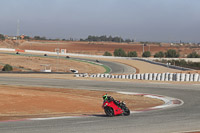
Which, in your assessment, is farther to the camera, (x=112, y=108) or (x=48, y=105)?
(x=48, y=105)

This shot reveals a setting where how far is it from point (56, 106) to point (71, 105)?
1.05 m

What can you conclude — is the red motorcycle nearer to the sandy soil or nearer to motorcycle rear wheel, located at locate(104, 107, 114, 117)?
motorcycle rear wheel, located at locate(104, 107, 114, 117)

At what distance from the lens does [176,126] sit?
46.5 ft

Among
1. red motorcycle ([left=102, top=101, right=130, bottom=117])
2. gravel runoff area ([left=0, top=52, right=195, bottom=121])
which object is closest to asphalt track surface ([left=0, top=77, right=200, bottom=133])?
red motorcycle ([left=102, top=101, right=130, bottom=117])

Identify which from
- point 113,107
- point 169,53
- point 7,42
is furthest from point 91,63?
point 7,42

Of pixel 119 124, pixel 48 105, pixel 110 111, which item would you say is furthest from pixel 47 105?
pixel 119 124

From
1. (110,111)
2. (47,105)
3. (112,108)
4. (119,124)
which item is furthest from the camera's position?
(47,105)

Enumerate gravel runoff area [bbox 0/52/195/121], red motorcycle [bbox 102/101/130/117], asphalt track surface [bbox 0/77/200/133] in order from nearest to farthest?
asphalt track surface [bbox 0/77/200/133]
red motorcycle [bbox 102/101/130/117]
gravel runoff area [bbox 0/52/195/121]

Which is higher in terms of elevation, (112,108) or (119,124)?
(112,108)

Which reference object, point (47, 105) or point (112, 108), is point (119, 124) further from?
point (47, 105)

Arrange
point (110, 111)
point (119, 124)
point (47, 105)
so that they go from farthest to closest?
point (47, 105)
point (110, 111)
point (119, 124)

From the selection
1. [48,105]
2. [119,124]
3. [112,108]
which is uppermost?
[112,108]

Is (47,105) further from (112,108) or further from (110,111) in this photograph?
(112,108)

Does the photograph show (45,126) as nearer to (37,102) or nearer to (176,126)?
(176,126)
